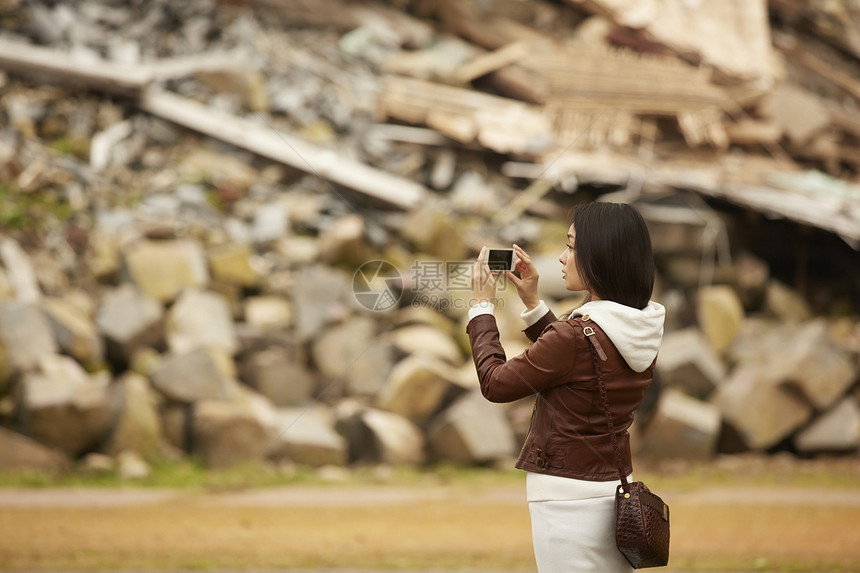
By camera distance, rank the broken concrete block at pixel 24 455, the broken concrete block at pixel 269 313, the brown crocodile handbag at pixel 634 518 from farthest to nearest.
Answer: the broken concrete block at pixel 269 313 → the broken concrete block at pixel 24 455 → the brown crocodile handbag at pixel 634 518

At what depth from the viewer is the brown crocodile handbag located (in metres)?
1.46

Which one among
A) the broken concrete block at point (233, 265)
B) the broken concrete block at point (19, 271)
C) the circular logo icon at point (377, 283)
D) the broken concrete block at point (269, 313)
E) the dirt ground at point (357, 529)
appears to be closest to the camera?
the circular logo icon at point (377, 283)

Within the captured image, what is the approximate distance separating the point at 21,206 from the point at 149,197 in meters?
0.91

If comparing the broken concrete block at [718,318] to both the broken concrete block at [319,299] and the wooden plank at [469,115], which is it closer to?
the wooden plank at [469,115]

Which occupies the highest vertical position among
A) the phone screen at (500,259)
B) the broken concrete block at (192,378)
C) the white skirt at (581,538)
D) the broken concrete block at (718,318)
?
the phone screen at (500,259)

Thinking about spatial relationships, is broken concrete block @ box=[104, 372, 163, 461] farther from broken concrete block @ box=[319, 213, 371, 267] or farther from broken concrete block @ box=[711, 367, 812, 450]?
broken concrete block @ box=[711, 367, 812, 450]

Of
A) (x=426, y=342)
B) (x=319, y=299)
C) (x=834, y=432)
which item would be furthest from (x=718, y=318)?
(x=319, y=299)

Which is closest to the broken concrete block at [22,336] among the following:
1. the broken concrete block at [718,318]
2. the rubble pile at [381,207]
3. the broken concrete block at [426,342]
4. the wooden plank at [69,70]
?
the rubble pile at [381,207]

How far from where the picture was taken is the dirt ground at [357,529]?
341cm

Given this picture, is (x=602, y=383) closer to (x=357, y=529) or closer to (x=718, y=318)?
(x=357, y=529)

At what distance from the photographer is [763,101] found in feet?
25.9

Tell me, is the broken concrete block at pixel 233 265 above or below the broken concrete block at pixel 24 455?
above

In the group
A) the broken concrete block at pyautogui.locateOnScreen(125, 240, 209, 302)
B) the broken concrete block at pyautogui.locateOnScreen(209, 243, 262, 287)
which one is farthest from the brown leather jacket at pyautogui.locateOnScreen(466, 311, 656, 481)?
the broken concrete block at pyautogui.locateOnScreen(209, 243, 262, 287)

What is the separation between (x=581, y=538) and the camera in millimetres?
1511
